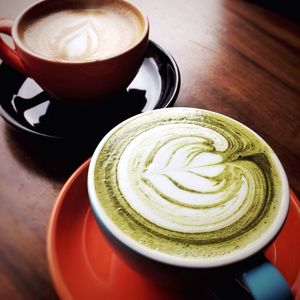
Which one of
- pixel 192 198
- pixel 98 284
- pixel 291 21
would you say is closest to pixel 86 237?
pixel 98 284

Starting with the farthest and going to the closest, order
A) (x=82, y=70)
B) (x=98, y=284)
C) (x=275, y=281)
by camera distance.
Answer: (x=82, y=70)
(x=98, y=284)
(x=275, y=281)

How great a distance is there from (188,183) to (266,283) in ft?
0.54

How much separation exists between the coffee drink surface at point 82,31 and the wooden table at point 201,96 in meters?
0.15

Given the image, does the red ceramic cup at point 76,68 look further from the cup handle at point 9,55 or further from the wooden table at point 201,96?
the wooden table at point 201,96

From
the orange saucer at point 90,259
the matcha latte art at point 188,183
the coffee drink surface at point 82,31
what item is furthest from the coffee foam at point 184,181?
the coffee drink surface at point 82,31

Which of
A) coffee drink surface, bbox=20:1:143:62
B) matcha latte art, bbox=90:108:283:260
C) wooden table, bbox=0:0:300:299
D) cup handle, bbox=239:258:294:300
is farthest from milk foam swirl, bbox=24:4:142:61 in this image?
cup handle, bbox=239:258:294:300

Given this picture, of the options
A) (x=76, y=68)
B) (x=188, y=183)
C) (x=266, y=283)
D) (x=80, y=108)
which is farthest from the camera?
(x=80, y=108)

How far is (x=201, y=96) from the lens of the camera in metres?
0.82

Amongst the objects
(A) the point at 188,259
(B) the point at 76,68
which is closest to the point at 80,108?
(B) the point at 76,68

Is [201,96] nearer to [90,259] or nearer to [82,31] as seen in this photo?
[82,31]

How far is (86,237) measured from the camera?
547mm

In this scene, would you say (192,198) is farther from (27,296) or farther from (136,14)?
(136,14)

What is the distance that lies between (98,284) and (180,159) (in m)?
0.22

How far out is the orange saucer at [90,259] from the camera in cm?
47
